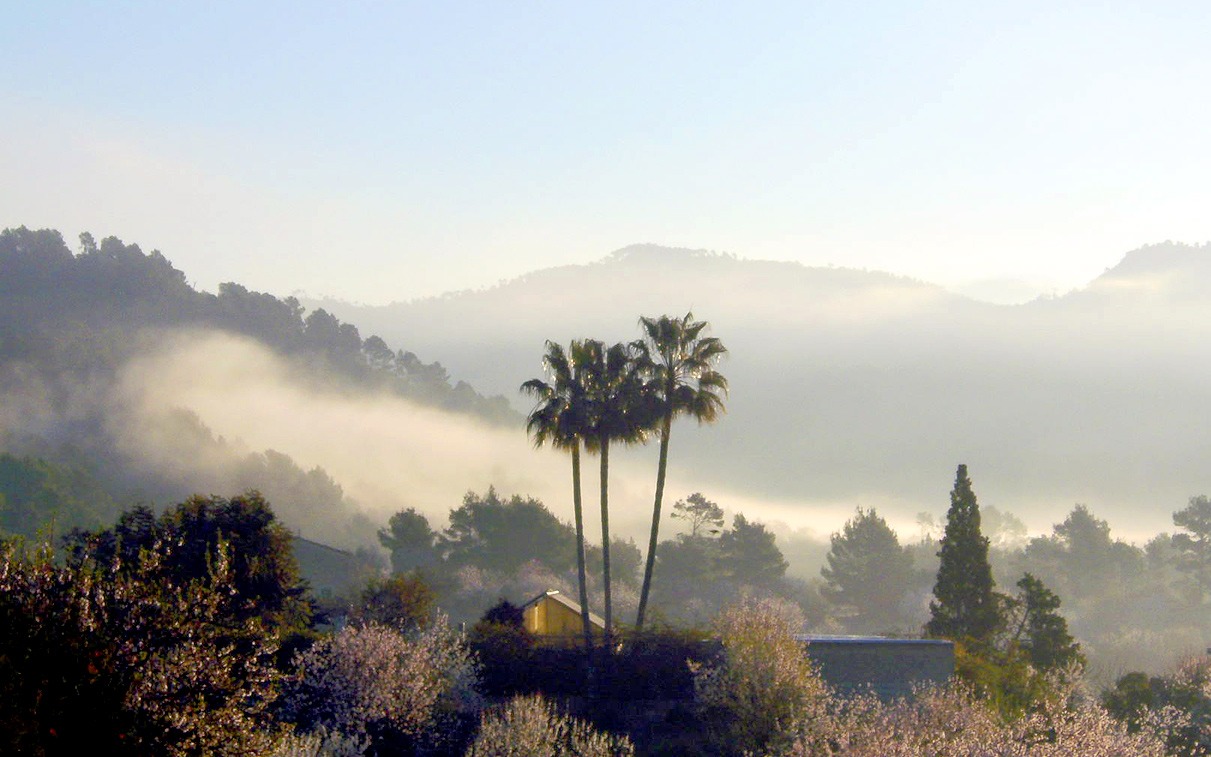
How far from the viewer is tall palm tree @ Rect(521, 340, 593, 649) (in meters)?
57.7

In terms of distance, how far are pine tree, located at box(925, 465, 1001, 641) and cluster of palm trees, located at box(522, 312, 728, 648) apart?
21.1m

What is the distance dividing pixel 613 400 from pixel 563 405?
2.40 metres

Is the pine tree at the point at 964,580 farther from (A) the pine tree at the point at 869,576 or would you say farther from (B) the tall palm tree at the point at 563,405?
(A) the pine tree at the point at 869,576

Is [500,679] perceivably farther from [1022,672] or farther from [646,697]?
[1022,672]

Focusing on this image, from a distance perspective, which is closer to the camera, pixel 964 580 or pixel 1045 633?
pixel 1045 633

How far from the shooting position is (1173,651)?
4931 inches

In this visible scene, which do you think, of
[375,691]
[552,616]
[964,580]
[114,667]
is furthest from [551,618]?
[114,667]

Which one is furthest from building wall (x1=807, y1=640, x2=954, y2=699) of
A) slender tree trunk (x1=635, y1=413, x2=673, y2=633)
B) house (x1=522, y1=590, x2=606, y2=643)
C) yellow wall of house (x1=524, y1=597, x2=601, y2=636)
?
yellow wall of house (x1=524, y1=597, x2=601, y2=636)

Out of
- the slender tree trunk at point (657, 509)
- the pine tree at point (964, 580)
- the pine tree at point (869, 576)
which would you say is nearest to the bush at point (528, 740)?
the slender tree trunk at point (657, 509)

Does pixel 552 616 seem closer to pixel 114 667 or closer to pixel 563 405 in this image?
pixel 563 405

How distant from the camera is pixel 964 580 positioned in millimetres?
72188

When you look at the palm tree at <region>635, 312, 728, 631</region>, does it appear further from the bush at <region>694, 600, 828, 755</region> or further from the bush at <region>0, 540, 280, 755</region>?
the bush at <region>0, 540, 280, 755</region>

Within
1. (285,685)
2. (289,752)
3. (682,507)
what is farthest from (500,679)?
(682,507)

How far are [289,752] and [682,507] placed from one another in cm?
10412
